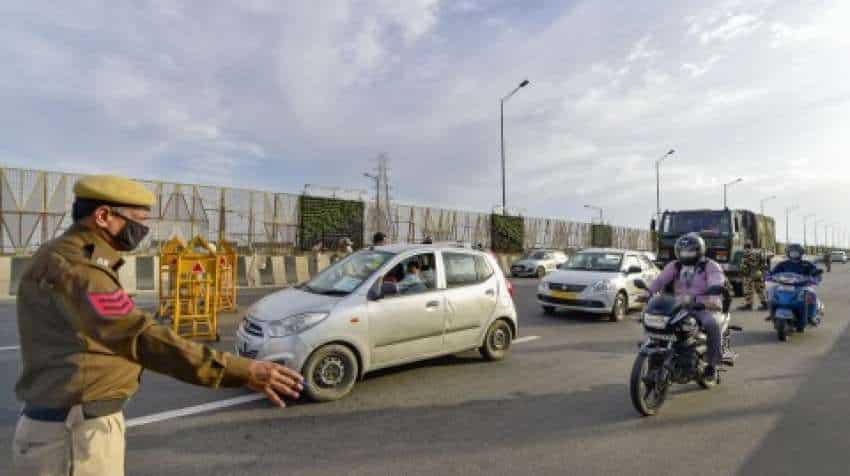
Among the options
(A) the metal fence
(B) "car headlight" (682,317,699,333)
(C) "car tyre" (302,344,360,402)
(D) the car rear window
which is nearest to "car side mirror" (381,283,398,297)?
(C) "car tyre" (302,344,360,402)

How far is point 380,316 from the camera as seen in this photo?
18.9 ft

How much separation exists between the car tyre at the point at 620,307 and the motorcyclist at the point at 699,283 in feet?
17.5

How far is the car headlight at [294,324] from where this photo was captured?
5246 mm

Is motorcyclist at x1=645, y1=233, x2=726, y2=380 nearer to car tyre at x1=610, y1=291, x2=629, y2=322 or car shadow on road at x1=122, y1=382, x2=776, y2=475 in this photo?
car shadow on road at x1=122, y1=382, x2=776, y2=475

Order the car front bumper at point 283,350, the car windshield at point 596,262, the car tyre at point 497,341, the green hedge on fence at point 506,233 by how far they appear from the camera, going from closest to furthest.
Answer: the car front bumper at point 283,350
the car tyre at point 497,341
the car windshield at point 596,262
the green hedge on fence at point 506,233

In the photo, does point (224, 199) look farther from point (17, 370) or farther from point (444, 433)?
point (444, 433)

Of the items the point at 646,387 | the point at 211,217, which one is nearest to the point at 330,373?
the point at 646,387

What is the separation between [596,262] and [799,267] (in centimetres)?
394

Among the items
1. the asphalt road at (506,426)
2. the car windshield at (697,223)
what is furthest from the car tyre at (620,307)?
the car windshield at (697,223)

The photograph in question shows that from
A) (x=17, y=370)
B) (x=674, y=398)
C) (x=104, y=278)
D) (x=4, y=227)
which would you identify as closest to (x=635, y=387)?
(x=674, y=398)

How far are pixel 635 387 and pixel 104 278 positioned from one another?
4604mm

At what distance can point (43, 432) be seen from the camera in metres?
1.88

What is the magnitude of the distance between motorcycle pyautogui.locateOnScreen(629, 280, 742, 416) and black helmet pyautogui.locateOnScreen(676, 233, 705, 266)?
0.40 metres

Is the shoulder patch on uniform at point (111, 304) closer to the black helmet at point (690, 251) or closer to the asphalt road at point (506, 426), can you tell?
the asphalt road at point (506, 426)
